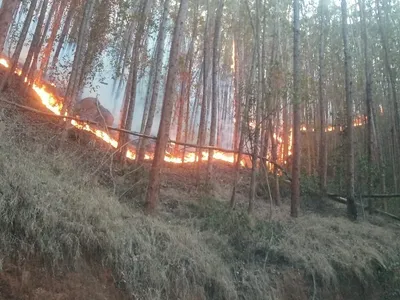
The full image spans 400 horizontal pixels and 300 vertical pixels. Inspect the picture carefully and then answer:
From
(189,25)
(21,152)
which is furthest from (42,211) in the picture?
(189,25)

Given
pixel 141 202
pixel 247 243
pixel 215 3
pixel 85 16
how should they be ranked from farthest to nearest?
pixel 215 3 < pixel 85 16 < pixel 141 202 < pixel 247 243

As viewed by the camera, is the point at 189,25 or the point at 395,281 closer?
the point at 395,281

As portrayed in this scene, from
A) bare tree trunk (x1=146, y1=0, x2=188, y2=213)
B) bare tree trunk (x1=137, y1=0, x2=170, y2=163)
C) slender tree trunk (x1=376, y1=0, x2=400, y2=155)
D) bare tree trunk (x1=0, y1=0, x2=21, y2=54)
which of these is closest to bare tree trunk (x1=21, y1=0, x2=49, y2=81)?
bare tree trunk (x1=137, y1=0, x2=170, y2=163)

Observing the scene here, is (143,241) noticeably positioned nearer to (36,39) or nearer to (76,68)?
(76,68)

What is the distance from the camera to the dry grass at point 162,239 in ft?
13.3

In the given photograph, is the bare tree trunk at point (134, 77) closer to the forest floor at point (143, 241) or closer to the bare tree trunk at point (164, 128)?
the forest floor at point (143, 241)

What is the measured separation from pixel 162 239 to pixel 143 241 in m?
0.40

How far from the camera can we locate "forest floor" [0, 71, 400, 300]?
388 centimetres

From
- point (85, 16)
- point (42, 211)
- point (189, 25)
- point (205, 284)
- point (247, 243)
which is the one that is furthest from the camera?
point (189, 25)

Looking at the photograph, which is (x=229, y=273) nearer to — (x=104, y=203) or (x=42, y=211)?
(x=104, y=203)

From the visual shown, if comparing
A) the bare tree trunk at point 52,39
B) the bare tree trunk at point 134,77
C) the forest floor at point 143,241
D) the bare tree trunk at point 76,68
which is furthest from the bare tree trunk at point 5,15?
the bare tree trunk at point 52,39

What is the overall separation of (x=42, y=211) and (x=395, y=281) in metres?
6.25

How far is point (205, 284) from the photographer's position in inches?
191

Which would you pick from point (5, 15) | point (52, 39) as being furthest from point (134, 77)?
point (5, 15)
